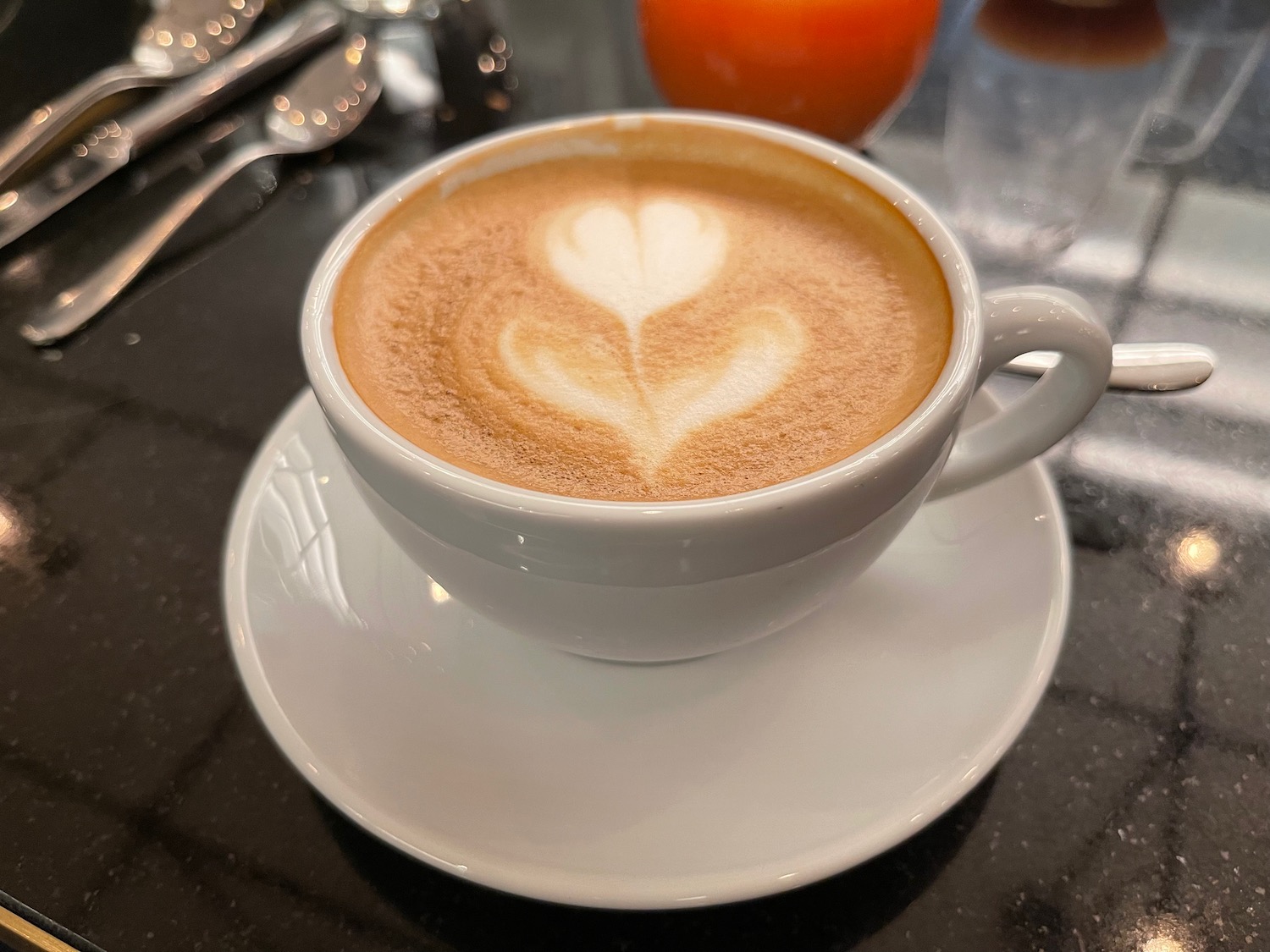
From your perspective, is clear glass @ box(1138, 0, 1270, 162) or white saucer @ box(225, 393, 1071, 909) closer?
white saucer @ box(225, 393, 1071, 909)

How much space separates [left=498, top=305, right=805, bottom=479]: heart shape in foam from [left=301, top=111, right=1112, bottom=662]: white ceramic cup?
8cm

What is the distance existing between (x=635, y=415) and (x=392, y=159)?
2.32 feet

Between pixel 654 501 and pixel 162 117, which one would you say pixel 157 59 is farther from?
pixel 654 501

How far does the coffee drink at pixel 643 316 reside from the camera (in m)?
0.51

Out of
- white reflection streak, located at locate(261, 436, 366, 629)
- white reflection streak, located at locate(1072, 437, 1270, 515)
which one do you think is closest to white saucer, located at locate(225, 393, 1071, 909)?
white reflection streak, located at locate(261, 436, 366, 629)

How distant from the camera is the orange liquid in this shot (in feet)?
2.97

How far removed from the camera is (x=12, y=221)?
97cm

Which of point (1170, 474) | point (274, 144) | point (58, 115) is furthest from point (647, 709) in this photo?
point (58, 115)

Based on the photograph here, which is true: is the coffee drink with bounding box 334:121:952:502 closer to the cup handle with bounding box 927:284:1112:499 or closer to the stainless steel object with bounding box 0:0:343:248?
the cup handle with bounding box 927:284:1112:499

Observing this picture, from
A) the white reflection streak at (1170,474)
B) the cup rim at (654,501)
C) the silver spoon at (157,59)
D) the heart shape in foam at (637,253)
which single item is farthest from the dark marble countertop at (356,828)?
the heart shape in foam at (637,253)

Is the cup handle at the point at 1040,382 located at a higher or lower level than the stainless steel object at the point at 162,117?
lower

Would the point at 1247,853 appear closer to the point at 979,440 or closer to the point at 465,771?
the point at 979,440

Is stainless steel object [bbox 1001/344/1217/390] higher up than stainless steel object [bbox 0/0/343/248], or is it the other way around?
stainless steel object [bbox 0/0/343/248]

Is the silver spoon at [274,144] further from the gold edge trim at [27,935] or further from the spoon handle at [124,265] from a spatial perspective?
the gold edge trim at [27,935]
